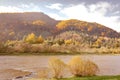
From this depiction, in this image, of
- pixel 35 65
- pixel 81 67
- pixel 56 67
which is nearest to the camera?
pixel 56 67

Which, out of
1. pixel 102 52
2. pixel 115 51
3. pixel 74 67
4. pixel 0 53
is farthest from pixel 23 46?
pixel 74 67

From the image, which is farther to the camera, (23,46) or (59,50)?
(59,50)

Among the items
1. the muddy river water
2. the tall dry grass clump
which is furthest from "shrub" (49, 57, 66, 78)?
the muddy river water

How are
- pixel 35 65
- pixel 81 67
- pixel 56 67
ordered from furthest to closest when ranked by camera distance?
pixel 35 65
pixel 81 67
pixel 56 67

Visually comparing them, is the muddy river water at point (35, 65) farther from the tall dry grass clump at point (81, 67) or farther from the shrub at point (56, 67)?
the shrub at point (56, 67)

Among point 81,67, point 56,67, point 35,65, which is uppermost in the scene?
point 56,67

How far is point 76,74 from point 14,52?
85821 mm

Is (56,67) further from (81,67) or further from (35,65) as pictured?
(35,65)

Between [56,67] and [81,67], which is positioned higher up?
[56,67]

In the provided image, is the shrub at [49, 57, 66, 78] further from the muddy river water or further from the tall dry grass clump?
the muddy river water

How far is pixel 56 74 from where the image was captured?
30.6m

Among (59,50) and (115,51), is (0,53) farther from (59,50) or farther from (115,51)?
(115,51)

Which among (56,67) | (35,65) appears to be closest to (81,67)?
(56,67)

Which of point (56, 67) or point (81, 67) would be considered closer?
point (56, 67)
